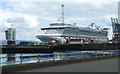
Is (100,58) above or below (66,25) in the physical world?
below

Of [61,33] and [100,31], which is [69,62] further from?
[100,31]

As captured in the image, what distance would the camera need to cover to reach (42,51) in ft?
207

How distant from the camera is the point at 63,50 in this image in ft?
Result: 217

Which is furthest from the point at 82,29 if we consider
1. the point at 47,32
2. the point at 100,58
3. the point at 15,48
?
the point at 100,58

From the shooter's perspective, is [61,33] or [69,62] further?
[61,33]

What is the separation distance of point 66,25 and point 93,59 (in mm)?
85803

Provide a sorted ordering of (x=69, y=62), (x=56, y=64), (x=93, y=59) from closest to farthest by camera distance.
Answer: (x=56, y=64), (x=69, y=62), (x=93, y=59)

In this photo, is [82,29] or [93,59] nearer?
[93,59]

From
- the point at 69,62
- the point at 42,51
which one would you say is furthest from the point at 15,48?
the point at 69,62

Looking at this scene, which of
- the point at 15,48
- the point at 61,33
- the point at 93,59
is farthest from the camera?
the point at 61,33

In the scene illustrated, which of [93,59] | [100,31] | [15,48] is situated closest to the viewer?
[93,59]

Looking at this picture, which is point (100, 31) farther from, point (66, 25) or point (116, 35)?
point (66, 25)

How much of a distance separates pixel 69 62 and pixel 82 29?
98840mm

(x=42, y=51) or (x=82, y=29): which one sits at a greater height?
(x=82, y=29)
